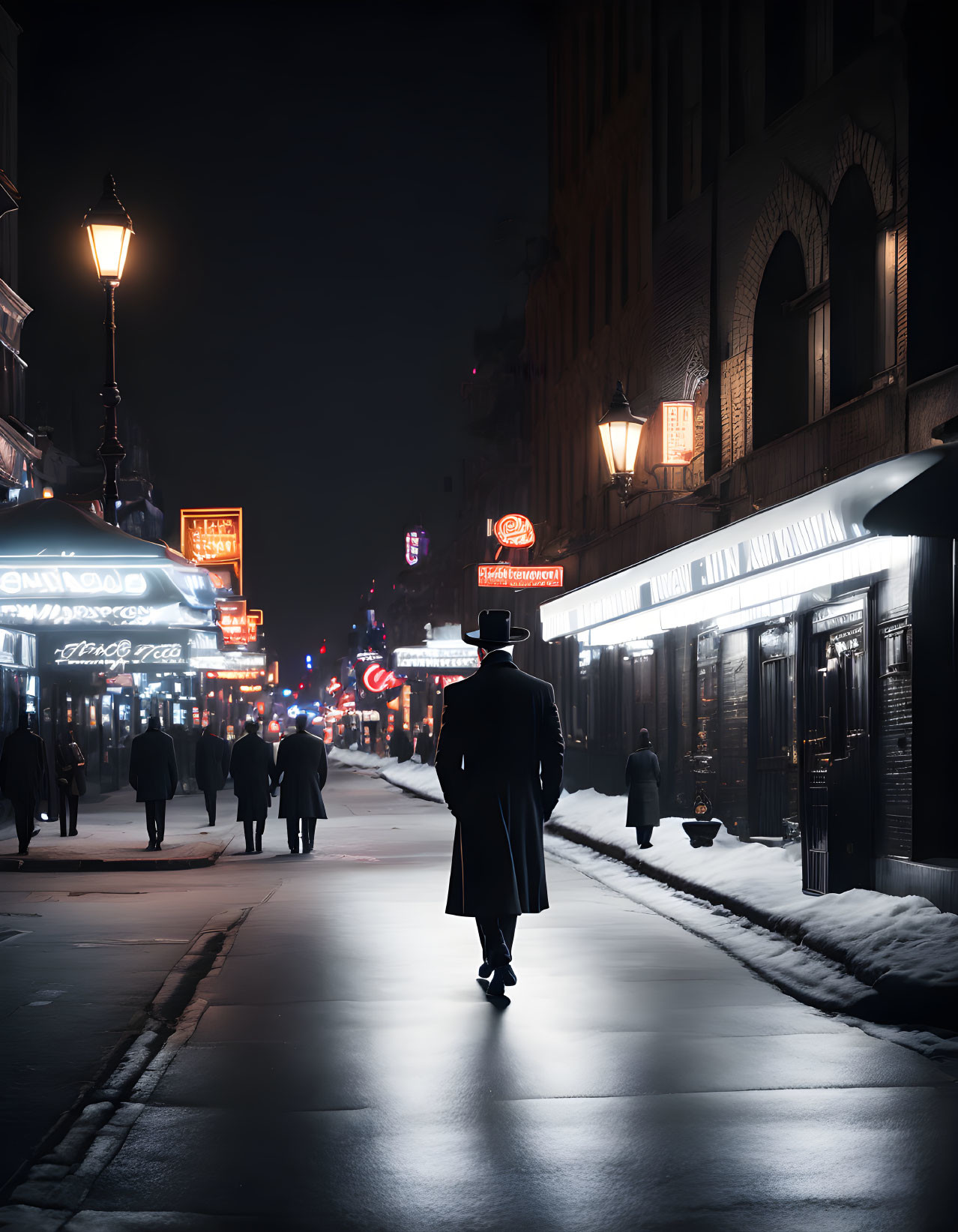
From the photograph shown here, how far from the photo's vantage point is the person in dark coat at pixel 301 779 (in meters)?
20.8

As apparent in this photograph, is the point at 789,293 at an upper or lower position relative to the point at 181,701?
upper

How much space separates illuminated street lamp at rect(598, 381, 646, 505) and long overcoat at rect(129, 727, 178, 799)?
7245 mm

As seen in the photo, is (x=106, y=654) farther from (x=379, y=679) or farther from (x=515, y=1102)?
(x=379, y=679)

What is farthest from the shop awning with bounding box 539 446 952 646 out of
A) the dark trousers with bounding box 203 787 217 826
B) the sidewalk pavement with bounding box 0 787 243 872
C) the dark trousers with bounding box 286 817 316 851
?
the dark trousers with bounding box 203 787 217 826

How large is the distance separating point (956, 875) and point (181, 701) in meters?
43.0

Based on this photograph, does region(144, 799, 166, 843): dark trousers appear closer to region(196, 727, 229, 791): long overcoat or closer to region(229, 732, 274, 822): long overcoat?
region(229, 732, 274, 822): long overcoat

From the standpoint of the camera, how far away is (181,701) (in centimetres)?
5241

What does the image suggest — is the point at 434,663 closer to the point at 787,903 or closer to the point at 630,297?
the point at 630,297

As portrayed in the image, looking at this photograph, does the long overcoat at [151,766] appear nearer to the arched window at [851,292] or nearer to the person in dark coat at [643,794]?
the person in dark coat at [643,794]

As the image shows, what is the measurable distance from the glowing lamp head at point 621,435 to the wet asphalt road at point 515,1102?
11.6 meters

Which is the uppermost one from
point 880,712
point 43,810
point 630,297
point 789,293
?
point 630,297

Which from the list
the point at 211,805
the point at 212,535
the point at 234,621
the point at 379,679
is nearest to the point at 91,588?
the point at 211,805

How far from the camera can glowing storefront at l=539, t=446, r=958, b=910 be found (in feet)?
40.9

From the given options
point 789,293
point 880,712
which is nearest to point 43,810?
point 789,293
